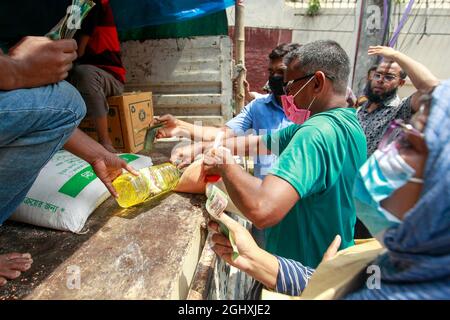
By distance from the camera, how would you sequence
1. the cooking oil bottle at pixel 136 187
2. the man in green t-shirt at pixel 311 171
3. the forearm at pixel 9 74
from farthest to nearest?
the cooking oil bottle at pixel 136 187 → the man in green t-shirt at pixel 311 171 → the forearm at pixel 9 74

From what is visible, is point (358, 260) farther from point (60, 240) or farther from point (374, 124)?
point (374, 124)

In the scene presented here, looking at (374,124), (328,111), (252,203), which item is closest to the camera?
(252,203)

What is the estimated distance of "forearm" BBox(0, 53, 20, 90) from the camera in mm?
1129

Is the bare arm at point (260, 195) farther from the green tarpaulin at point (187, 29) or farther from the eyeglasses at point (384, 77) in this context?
the green tarpaulin at point (187, 29)

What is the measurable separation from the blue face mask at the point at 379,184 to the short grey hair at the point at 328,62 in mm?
825

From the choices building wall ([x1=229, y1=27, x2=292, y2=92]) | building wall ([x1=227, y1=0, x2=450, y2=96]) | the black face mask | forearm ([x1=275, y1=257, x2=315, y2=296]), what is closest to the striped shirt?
forearm ([x1=275, y1=257, x2=315, y2=296])

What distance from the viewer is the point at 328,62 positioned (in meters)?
1.55

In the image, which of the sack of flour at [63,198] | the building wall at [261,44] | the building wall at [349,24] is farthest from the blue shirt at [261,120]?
the building wall at [349,24]

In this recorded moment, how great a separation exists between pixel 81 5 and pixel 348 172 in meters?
1.48

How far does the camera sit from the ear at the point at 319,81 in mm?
1539

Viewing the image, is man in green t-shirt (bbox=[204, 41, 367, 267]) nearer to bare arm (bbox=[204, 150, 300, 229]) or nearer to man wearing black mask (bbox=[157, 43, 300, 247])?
bare arm (bbox=[204, 150, 300, 229])

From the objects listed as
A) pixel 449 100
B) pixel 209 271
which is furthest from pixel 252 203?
pixel 449 100

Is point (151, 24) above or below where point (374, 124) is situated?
above

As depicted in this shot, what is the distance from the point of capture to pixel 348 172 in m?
1.42
